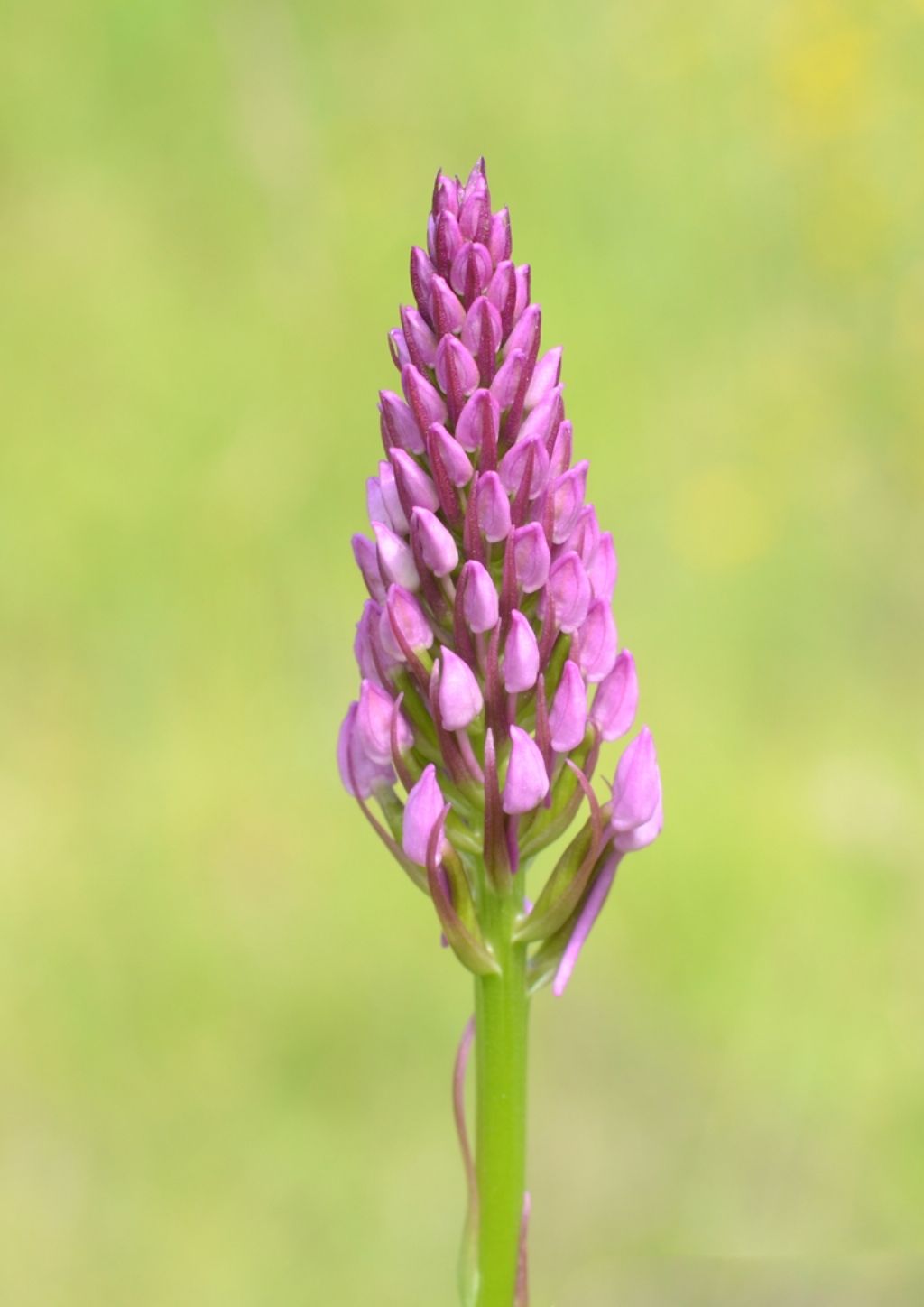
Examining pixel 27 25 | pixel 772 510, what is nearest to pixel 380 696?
pixel 772 510

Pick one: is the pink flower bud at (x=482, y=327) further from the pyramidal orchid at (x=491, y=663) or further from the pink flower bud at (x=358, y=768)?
the pink flower bud at (x=358, y=768)

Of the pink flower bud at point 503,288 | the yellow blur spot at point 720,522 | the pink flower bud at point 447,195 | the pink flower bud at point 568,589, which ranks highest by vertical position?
the yellow blur spot at point 720,522

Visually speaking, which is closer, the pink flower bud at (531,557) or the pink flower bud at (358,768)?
the pink flower bud at (531,557)

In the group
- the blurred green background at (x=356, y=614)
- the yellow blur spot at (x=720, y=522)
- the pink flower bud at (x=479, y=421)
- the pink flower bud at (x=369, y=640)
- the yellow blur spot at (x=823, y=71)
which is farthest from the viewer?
the yellow blur spot at (x=823, y=71)

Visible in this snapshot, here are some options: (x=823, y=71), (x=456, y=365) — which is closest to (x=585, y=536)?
(x=456, y=365)

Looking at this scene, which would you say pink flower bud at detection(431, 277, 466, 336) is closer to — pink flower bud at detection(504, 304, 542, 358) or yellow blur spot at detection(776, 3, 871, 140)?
pink flower bud at detection(504, 304, 542, 358)

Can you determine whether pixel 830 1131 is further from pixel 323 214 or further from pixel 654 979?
pixel 323 214

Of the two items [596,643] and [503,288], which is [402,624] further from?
[503,288]

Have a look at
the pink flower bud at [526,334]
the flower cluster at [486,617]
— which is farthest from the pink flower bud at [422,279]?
the pink flower bud at [526,334]
